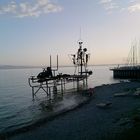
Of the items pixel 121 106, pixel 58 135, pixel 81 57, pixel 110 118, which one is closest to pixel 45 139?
pixel 58 135

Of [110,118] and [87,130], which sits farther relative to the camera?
[110,118]

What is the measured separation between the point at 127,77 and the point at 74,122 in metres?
86.6

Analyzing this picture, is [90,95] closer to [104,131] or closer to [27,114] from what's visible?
[27,114]

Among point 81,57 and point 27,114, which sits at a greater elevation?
point 81,57

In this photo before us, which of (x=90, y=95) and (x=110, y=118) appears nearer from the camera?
(x=110, y=118)

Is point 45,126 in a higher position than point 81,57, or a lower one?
lower

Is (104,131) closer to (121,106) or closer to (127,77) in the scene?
(121,106)

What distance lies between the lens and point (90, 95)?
45.6 metres

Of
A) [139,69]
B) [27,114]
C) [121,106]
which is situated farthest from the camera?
[139,69]

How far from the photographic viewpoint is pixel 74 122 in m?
25.3

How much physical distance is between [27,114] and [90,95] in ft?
46.3

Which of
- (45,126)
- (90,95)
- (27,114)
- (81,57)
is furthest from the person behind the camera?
(81,57)

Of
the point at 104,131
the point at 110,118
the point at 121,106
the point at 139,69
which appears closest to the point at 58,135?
the point at 104,131

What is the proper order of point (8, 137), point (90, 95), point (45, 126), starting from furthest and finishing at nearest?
point (90, 95)
point (45, 126)
point (8, 137)
